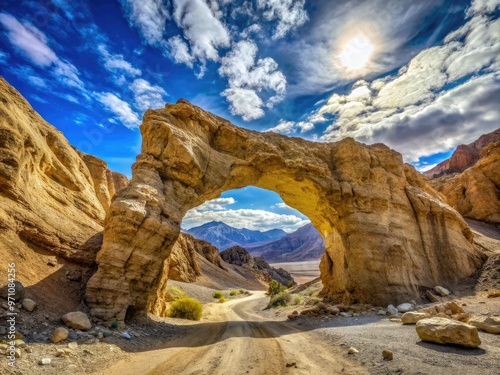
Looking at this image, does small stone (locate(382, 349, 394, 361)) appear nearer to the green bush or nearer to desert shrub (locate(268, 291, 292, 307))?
the green bush

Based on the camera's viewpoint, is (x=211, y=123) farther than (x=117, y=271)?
Yes

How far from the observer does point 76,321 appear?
8.09 metres


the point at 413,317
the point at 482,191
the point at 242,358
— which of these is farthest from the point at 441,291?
the point at 482,191

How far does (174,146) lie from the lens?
14.8 m

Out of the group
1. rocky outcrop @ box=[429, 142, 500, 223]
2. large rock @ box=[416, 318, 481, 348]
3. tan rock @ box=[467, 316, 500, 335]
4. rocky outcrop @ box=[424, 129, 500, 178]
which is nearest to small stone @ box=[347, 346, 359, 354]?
large rock @ box=[416, 318, 481, 348]

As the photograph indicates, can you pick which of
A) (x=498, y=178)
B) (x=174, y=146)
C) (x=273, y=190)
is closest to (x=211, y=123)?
(x=174, y=146)

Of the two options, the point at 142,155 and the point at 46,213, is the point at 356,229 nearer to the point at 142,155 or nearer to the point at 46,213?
the point at 142,155

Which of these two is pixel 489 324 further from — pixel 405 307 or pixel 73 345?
pixel 73 345

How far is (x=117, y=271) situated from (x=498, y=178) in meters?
47.3

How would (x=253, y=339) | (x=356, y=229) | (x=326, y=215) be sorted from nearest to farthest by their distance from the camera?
(x=253, y=339)
(x=356, y=229)
(x=326, y=215)

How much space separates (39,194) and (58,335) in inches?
268

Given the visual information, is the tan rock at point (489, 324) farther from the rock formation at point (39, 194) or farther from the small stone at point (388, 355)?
the rock formation at point (39, 194)

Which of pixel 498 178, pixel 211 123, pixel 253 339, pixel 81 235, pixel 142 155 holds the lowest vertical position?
pixel 253 339

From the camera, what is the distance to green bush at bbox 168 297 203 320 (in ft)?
60.4
